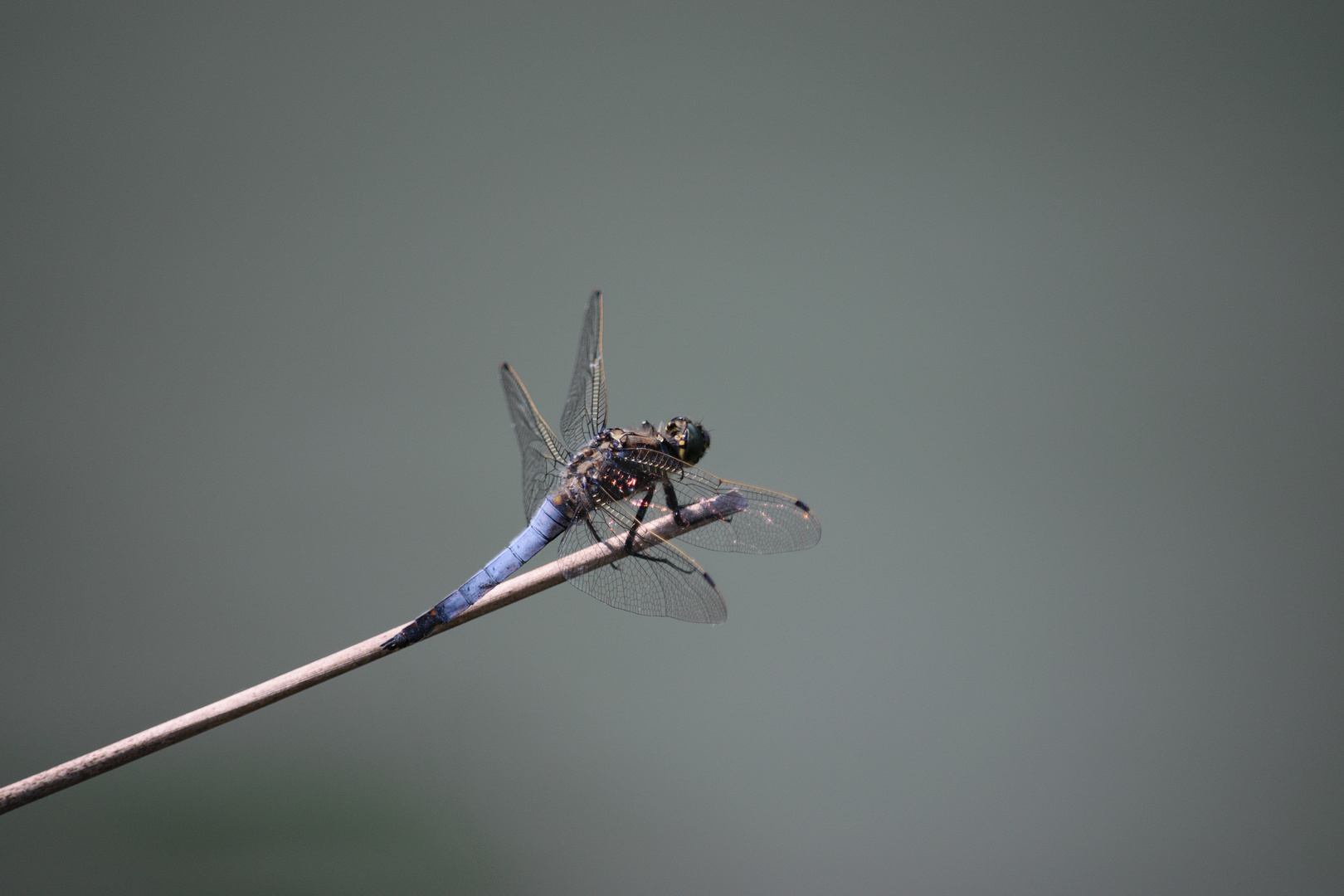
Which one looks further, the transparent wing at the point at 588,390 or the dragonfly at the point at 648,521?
the transparent wing at the point at 588,390

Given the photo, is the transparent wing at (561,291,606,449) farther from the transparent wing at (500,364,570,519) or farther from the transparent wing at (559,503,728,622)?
the transparent wing at (559,503,728,622)

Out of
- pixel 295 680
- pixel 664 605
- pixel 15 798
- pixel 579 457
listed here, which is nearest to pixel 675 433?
pixel 579 457

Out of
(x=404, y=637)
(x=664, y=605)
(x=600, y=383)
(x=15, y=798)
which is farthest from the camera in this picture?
(x=600, y=383)

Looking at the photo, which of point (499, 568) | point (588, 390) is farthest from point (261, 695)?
point (588, 390)

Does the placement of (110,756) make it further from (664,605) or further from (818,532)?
(818,532)

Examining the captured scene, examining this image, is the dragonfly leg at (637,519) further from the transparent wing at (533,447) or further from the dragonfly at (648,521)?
the transparent wing at (533,447)

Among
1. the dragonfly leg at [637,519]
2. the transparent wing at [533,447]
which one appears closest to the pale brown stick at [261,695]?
the dragonfly leg at [637,519]
